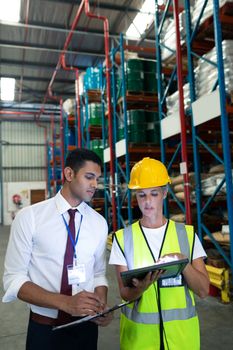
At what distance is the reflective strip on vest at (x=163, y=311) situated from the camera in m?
1.73

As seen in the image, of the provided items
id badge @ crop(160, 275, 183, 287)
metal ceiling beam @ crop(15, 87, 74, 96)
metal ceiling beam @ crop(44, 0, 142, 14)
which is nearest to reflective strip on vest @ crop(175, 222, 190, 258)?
id badge @ crop(160, 275, 183, 287)

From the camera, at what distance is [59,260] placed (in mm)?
1751

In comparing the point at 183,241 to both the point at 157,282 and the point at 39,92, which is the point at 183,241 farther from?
the point at 39,92

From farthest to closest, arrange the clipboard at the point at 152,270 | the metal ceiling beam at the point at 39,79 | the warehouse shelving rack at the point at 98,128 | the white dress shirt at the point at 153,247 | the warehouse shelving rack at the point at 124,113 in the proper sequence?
the metal ceiling beam at the point at 39,79 < the warehouse shelving rack at the point at 98,128 < the warehouse shelving rack at the point at 124,113 < the white dress shirt at the point at 153,247 < the clipboard at the point at 152,270

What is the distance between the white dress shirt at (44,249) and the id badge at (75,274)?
0.18ft

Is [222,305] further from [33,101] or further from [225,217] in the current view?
[33,101]

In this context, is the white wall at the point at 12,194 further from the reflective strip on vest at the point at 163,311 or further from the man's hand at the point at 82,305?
the man's hand at the point at 82,305

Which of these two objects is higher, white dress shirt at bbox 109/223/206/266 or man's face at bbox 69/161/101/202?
man's face at bbox 69/161/101/202

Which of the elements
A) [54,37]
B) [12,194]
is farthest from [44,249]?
[12,194]

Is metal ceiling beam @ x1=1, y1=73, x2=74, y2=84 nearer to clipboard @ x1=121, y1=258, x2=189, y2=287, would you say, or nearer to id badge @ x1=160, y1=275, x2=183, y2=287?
id badge @ x1=160, y1=275, x2=183, y2=287

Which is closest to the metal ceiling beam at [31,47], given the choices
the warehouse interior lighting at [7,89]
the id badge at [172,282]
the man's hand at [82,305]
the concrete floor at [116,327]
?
the warehouse interior lighting at [7,89]

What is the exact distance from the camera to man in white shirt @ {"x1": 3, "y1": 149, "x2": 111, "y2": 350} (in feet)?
5.47

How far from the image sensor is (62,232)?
180cm

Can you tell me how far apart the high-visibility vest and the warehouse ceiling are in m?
8.58
